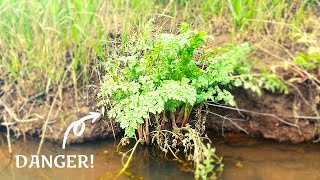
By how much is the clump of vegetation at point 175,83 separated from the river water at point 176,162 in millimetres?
124

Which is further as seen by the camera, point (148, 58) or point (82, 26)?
point (82, 26)

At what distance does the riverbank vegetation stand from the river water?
0.12 meters

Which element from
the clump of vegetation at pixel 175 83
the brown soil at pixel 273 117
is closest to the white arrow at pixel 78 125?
the clump of vegetation at pixel 175 83

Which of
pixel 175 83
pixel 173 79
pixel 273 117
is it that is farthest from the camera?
pixel 273 117

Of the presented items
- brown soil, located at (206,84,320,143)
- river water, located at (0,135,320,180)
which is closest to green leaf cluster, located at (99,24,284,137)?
brown soil, located at (206,84,320,143)

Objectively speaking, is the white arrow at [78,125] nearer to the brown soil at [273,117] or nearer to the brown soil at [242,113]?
the brown soil at [242,113]

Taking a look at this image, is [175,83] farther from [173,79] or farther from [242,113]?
[242,113]

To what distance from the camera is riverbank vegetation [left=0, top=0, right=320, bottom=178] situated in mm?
2887

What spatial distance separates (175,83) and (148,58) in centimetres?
25

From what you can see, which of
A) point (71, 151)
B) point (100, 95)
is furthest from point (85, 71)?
point (71, 151)

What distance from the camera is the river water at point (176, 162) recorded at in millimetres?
2879

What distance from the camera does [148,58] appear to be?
291 cm

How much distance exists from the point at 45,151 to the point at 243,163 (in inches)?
51.5

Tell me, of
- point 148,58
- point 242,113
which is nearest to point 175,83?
point 148,58
